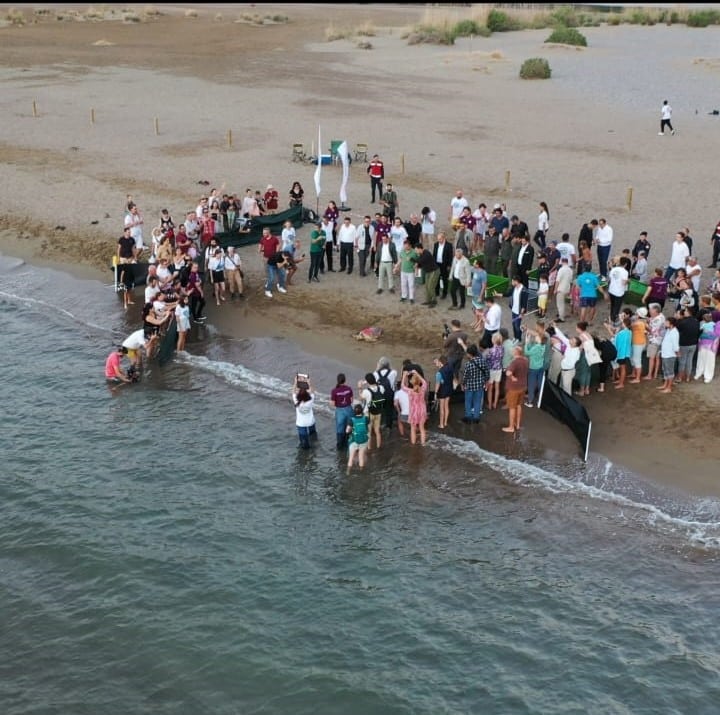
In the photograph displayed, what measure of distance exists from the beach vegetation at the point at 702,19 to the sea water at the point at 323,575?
68.1 meters

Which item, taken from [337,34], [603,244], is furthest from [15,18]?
[603,244]

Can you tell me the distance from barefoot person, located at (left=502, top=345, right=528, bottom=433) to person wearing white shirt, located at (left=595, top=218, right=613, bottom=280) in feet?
20.6

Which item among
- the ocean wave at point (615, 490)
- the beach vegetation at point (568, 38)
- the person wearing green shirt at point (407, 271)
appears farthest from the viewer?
the beach vegetation at point (568, 38)

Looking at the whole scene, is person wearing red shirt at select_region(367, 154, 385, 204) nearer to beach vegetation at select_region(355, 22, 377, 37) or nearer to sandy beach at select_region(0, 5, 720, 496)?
sandy beach at select_region(0, 5, 720, 496)

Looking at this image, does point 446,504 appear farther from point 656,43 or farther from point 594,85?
point 656,43

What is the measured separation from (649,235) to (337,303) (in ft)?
28.0

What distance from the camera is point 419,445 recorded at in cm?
1709

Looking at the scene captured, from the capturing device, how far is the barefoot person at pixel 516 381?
16828 mm

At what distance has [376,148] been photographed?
3553cm

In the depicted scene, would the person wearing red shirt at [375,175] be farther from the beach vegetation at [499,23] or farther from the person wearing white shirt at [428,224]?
the beach vegetation at [499,23]

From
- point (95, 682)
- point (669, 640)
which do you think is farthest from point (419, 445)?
point (95, 682)

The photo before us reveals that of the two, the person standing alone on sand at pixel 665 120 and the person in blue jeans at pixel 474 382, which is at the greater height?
the person standing alone on sand at pixel 665 120

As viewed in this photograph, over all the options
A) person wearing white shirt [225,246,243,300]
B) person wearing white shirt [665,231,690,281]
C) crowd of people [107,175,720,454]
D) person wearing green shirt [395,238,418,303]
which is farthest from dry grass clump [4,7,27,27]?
person wearing white shirt [665,231,690,281]

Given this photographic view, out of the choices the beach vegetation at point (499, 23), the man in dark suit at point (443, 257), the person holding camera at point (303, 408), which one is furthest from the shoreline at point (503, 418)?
the beach vegetation at point (499, 23)
